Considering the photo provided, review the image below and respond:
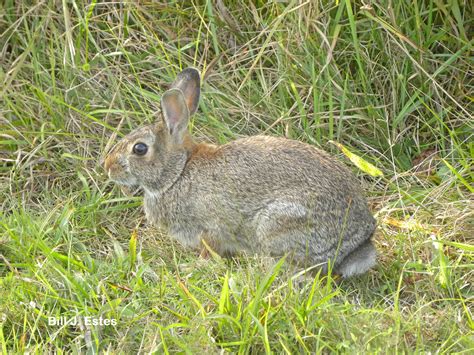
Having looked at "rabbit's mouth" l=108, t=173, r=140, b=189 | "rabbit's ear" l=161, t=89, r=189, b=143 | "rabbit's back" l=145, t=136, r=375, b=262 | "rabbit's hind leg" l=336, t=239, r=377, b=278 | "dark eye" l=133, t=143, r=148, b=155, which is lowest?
"rabbit's hind leg" l=336, t=239, r=377, b=278

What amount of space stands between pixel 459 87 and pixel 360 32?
0.62 metres

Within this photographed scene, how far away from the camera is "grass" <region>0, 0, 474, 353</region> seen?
4.29m

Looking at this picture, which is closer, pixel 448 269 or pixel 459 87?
pixel 448 269

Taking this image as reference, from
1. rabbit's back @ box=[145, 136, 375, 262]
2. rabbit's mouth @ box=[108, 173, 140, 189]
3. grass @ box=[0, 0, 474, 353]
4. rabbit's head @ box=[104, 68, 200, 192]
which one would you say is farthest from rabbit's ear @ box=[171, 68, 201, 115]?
grass @ box=[0, 0, 474, 353]

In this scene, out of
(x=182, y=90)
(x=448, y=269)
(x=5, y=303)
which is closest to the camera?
(x=5, y=303)

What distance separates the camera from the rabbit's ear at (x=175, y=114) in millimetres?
4758

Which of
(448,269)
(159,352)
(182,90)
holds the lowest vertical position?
(448,269)

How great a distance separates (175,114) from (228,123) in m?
0.75

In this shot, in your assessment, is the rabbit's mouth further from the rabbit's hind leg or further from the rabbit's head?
the rabbit's hind leg

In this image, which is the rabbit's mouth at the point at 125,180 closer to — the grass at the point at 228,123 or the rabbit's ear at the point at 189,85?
the grass at the point at 228,123

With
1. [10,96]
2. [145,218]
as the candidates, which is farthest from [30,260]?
[10,96]

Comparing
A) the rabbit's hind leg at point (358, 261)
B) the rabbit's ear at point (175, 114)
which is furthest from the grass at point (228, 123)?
the rabbit's ear at point (175, 114)

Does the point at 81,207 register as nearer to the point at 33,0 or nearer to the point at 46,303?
the point at 46,303

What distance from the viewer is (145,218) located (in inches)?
203
